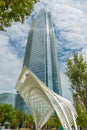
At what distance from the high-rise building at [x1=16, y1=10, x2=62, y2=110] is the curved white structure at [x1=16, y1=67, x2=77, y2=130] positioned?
9879 cm

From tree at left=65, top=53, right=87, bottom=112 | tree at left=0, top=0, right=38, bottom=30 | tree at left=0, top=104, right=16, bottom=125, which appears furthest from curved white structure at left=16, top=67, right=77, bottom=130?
tree at left=0, top=104, right=16, bottom=125

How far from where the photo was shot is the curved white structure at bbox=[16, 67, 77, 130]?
29.1m

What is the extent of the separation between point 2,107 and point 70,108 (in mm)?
38958

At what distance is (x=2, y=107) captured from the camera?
66125mm

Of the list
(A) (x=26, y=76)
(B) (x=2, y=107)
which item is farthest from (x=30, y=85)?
(B) (x=2, y=107)

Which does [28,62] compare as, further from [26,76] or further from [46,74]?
[26,76]

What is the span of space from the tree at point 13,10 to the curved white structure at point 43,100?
804 inches

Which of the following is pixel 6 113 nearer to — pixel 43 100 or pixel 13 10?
pixel 43 100

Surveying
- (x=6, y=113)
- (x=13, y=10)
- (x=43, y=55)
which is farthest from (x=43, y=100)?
(x=43, y=55)

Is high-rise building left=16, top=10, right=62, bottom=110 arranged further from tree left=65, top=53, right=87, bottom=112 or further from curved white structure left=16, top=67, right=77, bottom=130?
tree left=65, top=53, right=87, bottom=112

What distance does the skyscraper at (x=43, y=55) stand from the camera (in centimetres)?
13975

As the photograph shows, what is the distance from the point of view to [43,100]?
34.4 m

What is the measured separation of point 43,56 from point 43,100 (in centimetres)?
10961

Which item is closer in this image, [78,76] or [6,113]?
[78,76]
